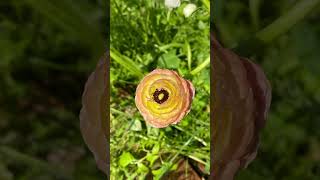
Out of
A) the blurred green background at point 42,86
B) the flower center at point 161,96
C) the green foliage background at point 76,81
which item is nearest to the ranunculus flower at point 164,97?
A: the flower center at point 161,96

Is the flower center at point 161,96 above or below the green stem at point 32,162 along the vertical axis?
above

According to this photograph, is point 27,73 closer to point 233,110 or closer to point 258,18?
point 258,18

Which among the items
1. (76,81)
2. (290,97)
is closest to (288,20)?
(290,97)

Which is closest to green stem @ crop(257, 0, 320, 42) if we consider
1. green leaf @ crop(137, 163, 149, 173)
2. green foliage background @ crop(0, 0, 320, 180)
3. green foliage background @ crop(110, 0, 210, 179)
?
green foliage background @ crop(0, 0, 320, 180)

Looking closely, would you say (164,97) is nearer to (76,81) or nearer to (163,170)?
(163,170)

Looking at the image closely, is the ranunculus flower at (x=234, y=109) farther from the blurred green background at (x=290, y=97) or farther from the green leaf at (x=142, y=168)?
the blurred green background at (x=290, y=97)
